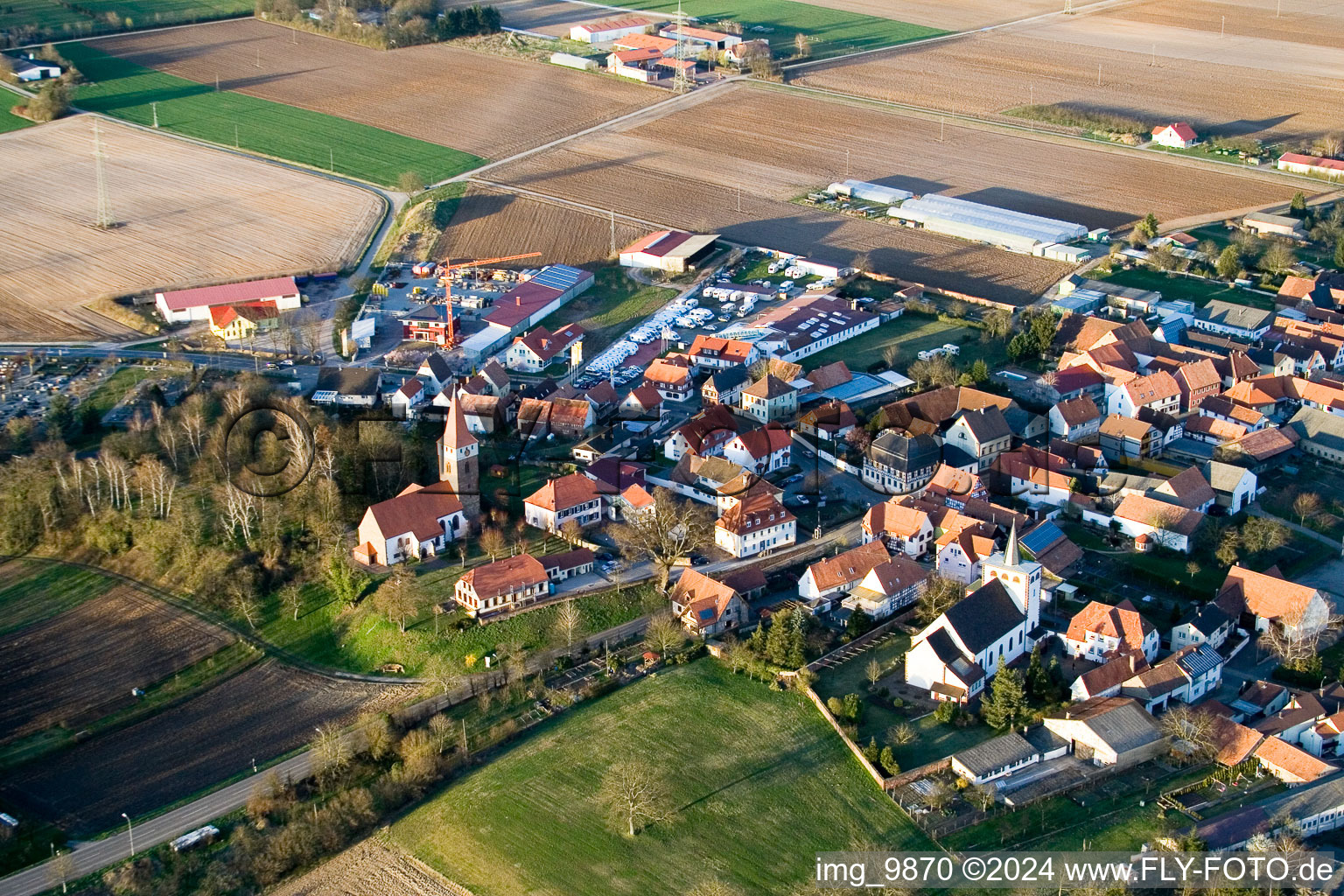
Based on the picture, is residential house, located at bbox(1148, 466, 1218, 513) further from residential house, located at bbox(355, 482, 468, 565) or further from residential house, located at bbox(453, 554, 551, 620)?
residential house, located at bbox(355, 482, 468, 565)

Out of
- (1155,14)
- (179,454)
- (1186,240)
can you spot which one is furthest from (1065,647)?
(1155,14)

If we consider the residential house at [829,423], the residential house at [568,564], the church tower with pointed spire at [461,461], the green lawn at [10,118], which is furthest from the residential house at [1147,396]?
the green lawn at [10,118]

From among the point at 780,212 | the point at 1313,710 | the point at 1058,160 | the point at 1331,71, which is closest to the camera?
the point at 1313,710

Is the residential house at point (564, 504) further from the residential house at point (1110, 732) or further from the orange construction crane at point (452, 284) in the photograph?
the orange construction crane at point (452, 284)

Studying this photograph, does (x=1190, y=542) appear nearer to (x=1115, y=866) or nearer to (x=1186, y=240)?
(x=1115, y=866)

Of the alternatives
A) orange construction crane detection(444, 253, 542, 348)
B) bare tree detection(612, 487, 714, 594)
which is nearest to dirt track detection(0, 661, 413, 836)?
bare tree detection(612, 487, 714, 594)

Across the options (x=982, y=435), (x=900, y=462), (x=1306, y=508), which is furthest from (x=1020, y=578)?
(x=1306, y=508)

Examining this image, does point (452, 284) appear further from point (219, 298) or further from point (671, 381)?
point (671, 381)
